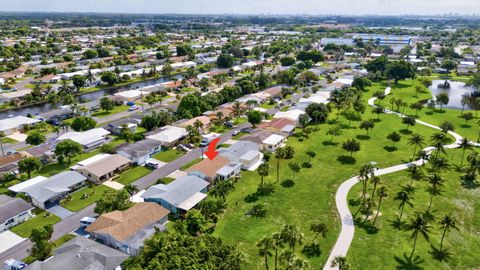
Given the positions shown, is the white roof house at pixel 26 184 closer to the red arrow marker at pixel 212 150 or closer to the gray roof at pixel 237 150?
the red arrow marker at pixel 212 150

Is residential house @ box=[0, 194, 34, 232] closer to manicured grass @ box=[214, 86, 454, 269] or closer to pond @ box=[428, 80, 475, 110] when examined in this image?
manicured grass @ box=[214, 86, 454, 269]

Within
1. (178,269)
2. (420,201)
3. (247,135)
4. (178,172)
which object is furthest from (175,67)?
(178,269)

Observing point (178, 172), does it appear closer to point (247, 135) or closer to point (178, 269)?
point (247, 135)

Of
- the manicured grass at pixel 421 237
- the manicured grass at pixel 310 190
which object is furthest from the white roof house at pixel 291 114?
the manicured grass at pixel 421 237

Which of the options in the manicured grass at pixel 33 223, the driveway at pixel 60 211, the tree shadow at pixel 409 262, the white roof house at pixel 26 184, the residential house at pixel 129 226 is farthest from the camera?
the white roof house at pixel 26 184

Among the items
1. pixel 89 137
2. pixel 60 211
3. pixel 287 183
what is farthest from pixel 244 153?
pixel 89 137

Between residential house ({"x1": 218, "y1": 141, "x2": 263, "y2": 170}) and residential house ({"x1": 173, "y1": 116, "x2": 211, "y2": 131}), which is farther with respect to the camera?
residential house ({"x1": 173, "y1": 116, "x2": 211, "y2": 131})

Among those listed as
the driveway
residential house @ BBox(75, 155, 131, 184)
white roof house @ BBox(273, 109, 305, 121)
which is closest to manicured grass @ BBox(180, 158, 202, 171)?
residential house @ BBox(75, 155, 131, 184)

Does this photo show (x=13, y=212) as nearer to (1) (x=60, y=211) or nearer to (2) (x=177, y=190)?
(1) (x=60, y=211)
